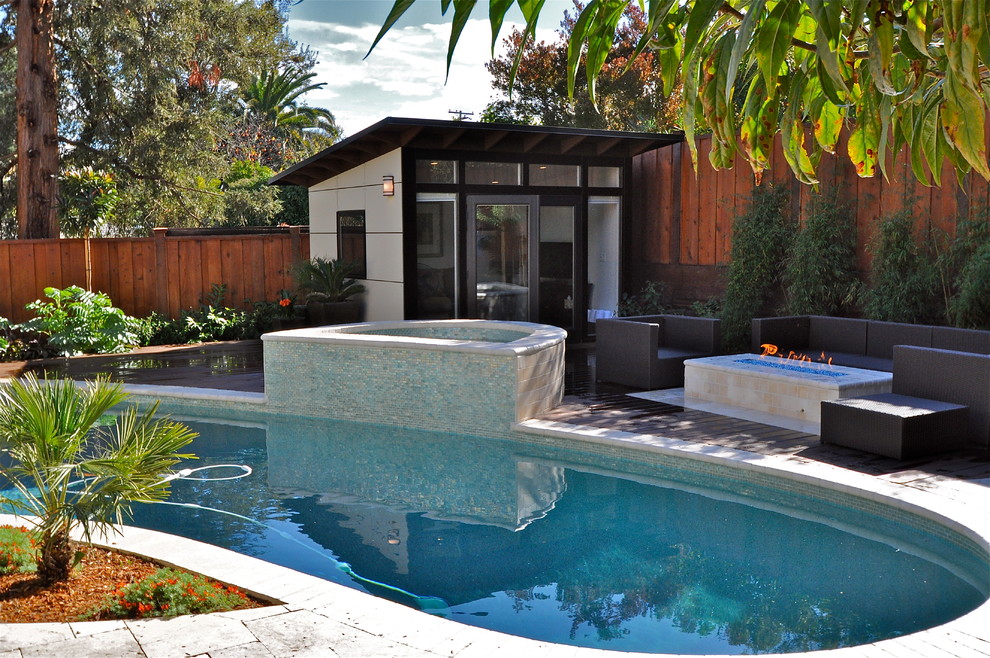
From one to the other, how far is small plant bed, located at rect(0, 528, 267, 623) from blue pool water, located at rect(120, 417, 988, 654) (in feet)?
3.62

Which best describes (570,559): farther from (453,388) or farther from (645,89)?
(645,89)

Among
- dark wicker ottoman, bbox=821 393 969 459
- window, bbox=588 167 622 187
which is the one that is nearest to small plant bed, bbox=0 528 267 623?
dark wicker ottoman, bbox=821 393 969 459

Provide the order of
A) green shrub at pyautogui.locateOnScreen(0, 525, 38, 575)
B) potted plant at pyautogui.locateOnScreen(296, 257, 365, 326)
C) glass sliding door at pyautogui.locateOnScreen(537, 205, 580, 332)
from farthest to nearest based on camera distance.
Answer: potted plant at pyautogui.locateOnScreen(296, 257, 365, 326)
glass sliding door at pyautogui.locateOnScreen(537, 205, 580, 332)
green shrub at pyautogui.locateOnScreen(0, 525, 38, 575)

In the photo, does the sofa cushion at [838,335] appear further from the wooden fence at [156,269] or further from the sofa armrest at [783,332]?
the wooden fence at [156,269]

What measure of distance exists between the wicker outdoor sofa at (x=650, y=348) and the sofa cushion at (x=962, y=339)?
233 cm

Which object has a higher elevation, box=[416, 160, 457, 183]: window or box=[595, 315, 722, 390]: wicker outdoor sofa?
box=[416, 160, 457, 183]: window

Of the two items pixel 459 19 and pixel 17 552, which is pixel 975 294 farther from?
pixel 459 19

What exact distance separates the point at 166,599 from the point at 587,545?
2789mm

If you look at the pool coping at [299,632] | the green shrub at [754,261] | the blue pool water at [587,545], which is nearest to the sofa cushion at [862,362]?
the green shrub at [754,261]

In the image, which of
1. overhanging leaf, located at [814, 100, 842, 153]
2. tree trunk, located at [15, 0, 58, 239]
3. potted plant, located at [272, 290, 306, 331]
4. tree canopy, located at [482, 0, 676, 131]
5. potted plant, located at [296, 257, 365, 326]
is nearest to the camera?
overhanging leaf, located at [814, 100, 842, 153]

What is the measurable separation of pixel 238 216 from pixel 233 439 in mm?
10876

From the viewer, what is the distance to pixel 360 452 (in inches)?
334

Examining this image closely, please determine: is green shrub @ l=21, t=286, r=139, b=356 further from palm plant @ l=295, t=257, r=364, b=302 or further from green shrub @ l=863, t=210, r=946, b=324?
green shrub @ l=863, t=210, r=946, b=324

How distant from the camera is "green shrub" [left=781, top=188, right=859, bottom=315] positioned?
11.5 metres
